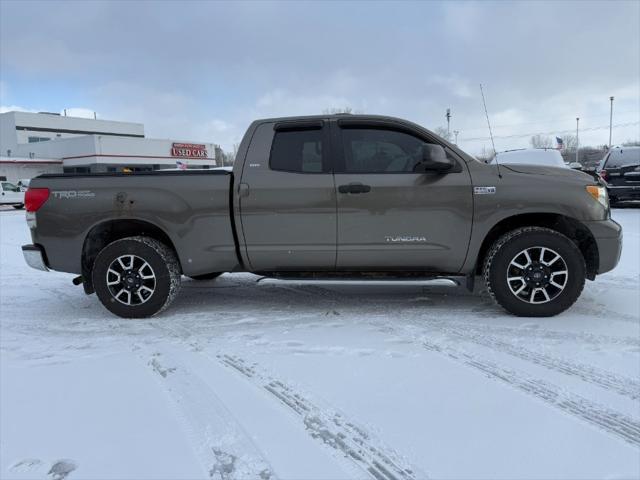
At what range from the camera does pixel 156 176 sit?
4.53 metres

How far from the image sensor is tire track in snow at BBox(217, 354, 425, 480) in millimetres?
2240

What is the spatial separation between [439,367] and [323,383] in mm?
823

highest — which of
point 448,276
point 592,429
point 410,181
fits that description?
point 410,181

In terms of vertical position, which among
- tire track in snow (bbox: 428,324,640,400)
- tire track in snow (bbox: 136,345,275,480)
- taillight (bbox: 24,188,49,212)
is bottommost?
tire track in snow (bbox: 136,345,275,480)

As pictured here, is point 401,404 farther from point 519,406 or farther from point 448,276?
point 448,276

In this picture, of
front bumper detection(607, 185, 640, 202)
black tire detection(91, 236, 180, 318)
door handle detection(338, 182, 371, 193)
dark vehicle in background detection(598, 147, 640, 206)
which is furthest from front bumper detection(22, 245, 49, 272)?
front bumper detection(607, 185, 640, 202)

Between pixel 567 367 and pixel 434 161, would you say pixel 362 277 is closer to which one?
pixel 434 161

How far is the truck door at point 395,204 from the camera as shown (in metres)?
4.28

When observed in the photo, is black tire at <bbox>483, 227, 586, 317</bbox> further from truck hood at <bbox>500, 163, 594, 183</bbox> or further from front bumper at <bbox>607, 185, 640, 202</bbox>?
front bumper at <bbox>607, 185, 640, 202</bbox>

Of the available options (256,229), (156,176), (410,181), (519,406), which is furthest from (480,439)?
(156,176)

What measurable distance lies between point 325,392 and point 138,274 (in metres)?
2.43

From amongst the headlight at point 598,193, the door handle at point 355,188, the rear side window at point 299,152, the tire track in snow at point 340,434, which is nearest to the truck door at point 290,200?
the rear side window at point 299,152

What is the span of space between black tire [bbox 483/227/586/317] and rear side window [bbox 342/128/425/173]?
1093mm

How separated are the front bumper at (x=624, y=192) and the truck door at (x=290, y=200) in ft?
36.4
